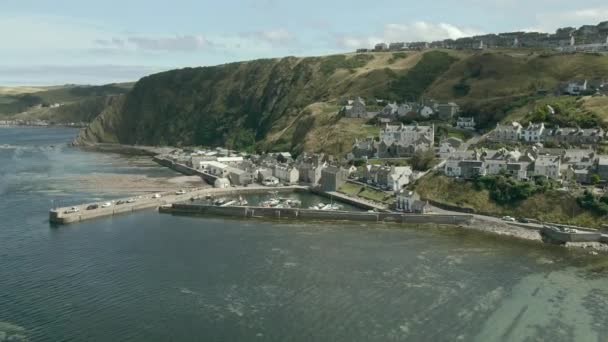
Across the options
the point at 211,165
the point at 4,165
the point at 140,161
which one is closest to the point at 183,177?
the point at 211,165

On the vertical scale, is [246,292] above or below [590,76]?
below

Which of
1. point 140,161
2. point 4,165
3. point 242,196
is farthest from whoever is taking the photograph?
point 140,161

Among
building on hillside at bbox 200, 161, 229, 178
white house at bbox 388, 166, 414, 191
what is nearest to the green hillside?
building on hillside at bbox 200, 161, 229, 178

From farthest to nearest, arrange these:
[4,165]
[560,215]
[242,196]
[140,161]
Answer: [140,161] < [4,165] < [242,196] < [560,215]

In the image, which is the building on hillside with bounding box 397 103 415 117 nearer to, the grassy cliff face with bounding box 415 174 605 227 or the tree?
the tree

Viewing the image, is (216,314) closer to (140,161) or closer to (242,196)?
(242,196)

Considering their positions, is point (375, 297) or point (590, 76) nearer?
point (375, 297)

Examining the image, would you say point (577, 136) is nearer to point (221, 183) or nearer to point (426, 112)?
point (426, 112)
